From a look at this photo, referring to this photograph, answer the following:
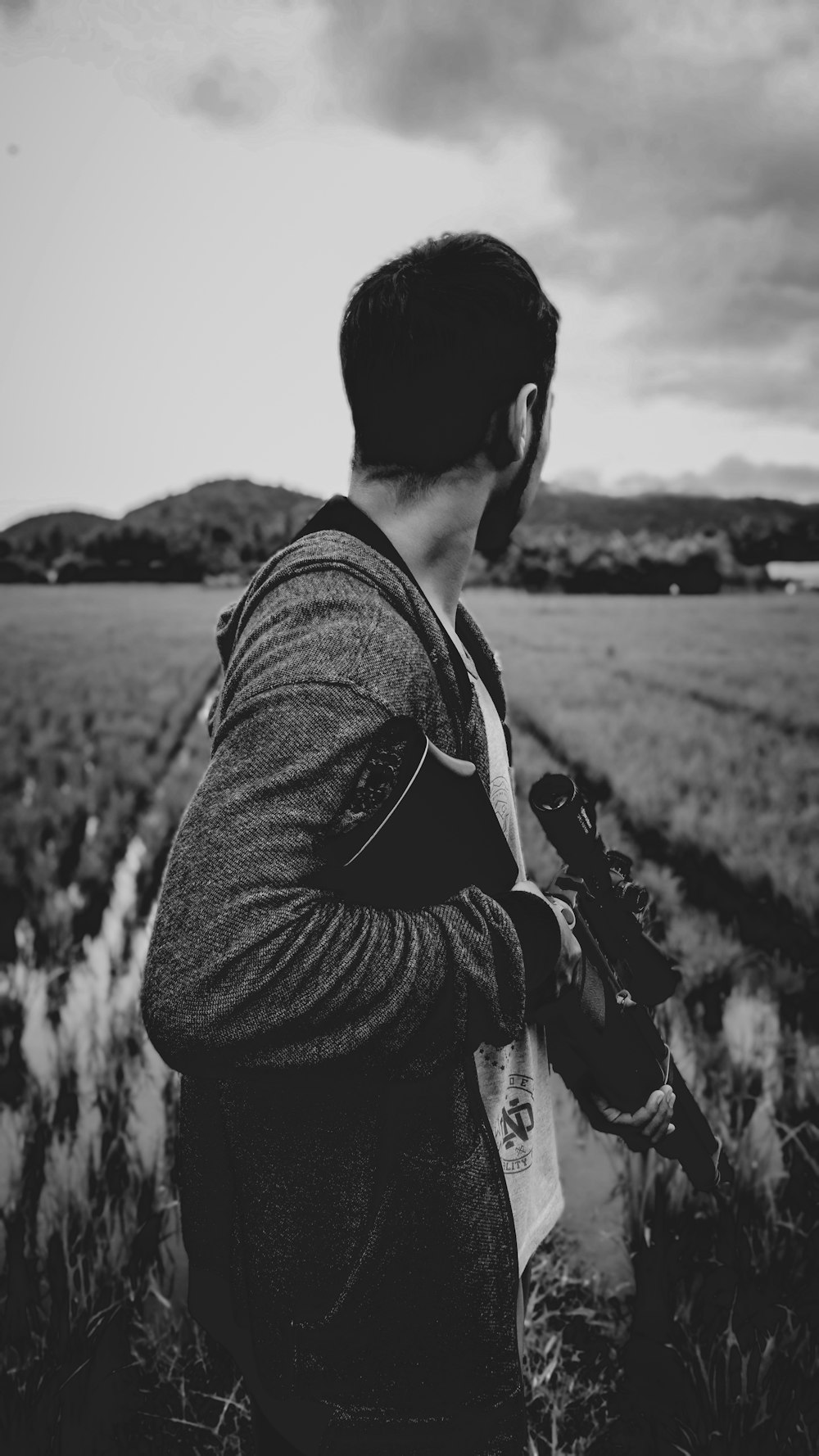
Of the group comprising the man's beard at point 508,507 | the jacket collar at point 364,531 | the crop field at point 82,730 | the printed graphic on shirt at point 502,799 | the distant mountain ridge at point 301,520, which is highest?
the distant mountain ridge at point 301,520

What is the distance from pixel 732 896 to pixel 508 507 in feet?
10.2

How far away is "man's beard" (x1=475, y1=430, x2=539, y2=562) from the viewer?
86 centimetres

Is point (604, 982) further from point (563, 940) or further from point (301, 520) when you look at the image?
point (301, 520)

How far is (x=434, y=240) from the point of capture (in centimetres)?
78

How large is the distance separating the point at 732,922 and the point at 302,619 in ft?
10.0

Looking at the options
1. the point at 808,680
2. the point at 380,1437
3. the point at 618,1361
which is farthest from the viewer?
the point at 808,680

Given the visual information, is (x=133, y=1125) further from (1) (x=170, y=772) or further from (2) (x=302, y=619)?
(1) (x=170, y=772)

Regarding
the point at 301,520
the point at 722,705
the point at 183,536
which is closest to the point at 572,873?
the point at 722,705

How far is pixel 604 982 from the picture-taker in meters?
0.88

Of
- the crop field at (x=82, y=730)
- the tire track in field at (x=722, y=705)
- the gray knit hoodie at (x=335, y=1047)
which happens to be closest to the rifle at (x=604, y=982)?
the gray knit hoodie at (x=335, y=1047)

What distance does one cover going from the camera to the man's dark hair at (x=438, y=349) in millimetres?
736

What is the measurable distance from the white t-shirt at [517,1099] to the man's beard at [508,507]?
0.44 ft

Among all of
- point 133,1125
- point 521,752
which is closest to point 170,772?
point 521,752

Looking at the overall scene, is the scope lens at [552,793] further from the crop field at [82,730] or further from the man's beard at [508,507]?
the crop field at [82,730]
